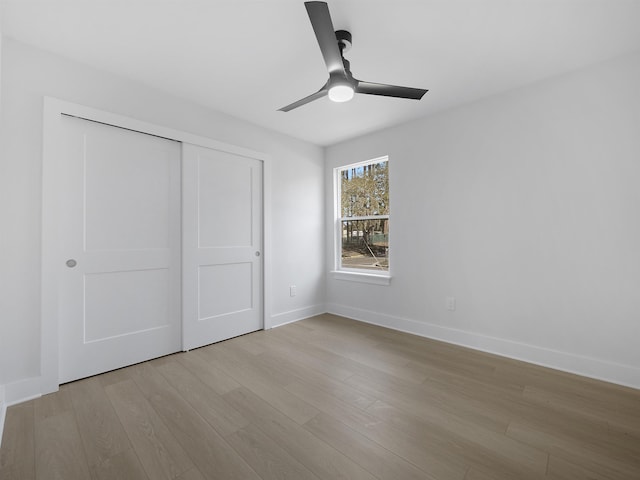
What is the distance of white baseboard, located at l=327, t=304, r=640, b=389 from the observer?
2133mm

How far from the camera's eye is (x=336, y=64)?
5.50ft

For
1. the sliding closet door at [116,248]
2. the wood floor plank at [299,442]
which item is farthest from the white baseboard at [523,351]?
the sliding closet door at [116,248]

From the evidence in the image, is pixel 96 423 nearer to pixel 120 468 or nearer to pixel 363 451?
pixel 120 468

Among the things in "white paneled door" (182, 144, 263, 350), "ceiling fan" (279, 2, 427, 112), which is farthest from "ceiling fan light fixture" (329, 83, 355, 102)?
"white paneled door" (182, 144, 263, 350)

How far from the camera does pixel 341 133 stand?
362cm

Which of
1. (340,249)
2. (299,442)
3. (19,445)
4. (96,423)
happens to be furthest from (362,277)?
(19,445)

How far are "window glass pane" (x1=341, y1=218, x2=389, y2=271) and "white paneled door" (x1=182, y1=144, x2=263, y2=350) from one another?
4.21 ft

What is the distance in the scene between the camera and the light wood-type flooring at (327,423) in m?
1.36

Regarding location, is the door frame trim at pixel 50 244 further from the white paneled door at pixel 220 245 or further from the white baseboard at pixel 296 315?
the white baseboard at pixel 296 315

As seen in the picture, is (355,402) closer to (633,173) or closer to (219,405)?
(219,405)

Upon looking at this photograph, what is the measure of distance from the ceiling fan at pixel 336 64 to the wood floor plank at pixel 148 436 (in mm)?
2196

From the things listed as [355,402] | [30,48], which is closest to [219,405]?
[355,402]

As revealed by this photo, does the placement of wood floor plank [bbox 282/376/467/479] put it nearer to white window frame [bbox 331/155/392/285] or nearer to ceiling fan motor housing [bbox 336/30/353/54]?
white window frame [bbox 331/155/392/285]

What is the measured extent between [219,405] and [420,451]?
1.23 m
